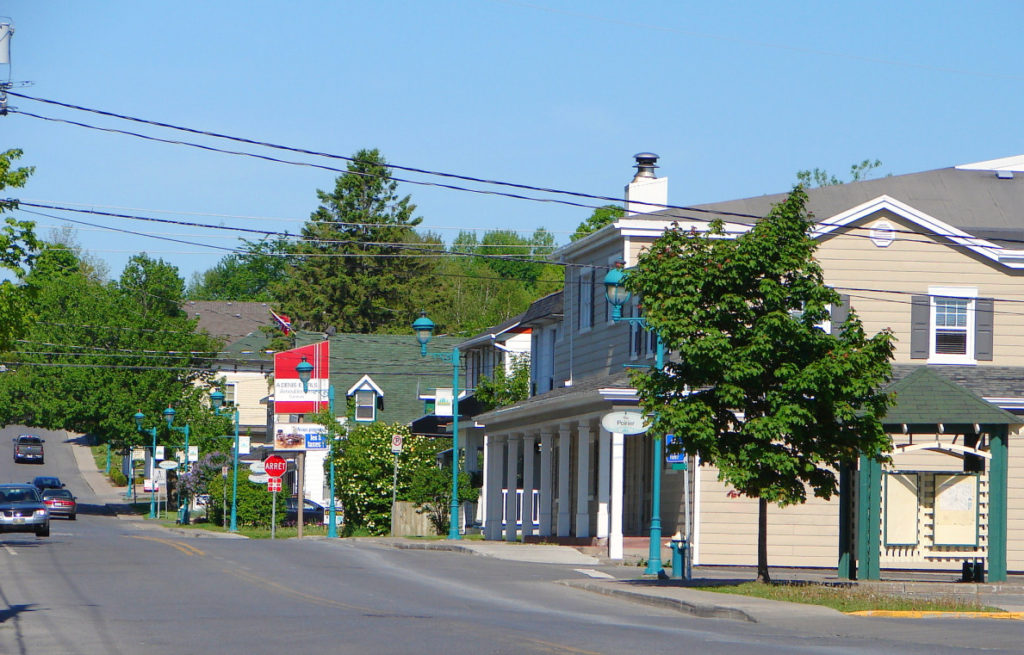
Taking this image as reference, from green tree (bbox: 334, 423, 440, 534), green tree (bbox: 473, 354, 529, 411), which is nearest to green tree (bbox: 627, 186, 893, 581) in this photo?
green tree (bbox: 473, 354, 529, 411)

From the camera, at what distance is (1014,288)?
31984 millimetres

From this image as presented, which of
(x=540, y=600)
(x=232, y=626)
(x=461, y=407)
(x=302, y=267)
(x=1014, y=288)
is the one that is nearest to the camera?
(x=232, y=626)

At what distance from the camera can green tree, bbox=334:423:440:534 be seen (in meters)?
48.1

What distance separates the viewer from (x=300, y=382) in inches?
2566

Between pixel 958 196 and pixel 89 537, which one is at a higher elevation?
pixel 958 196

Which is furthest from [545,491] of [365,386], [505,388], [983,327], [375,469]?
[365,386]

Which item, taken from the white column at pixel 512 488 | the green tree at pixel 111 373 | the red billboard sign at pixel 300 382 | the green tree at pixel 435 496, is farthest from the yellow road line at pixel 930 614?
the green tree at pixel 111 373

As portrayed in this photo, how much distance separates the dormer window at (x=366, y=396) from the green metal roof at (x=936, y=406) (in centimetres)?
4520

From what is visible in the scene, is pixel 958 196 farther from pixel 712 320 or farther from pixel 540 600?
pixel 540 600

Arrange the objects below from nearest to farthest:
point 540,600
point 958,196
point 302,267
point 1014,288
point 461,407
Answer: point 540,600
point 1014,288
point 958,196
point 461,407
point 302,267

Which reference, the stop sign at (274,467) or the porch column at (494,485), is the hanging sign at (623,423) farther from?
the stop sign at (274,467)

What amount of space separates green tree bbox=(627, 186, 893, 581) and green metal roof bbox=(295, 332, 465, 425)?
46375mm

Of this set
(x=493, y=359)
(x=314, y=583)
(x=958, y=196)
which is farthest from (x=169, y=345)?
(x=314, y=583)

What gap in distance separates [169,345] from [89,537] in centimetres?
3491
